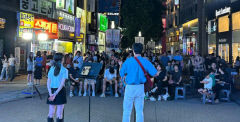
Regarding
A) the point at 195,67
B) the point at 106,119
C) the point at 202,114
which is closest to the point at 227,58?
the point at 195,67

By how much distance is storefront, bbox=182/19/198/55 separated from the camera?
43688mm


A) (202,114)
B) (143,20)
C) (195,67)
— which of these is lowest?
(202,114)

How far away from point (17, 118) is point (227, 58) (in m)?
23.5

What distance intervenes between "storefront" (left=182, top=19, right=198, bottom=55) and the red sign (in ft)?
74.8

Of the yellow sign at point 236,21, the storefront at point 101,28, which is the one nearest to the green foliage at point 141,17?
the storefront at point 101,28

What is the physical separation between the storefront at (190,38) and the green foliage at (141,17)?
636cm

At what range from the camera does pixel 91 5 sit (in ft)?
132

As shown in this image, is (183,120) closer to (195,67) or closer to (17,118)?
(17,118)

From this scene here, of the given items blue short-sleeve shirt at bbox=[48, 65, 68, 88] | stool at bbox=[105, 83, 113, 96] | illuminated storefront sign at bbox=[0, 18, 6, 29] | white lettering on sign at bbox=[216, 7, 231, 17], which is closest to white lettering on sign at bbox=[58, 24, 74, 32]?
illuminated storefront sign at bbox=[0, 18, 6, 29]

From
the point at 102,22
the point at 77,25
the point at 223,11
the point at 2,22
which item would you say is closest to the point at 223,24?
the point at 223,11

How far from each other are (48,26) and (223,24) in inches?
688

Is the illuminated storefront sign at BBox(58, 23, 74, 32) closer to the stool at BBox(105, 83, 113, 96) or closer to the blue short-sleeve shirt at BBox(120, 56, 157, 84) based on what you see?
the stool at BBox(105, 83, 113, 96)

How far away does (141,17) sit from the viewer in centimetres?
3981

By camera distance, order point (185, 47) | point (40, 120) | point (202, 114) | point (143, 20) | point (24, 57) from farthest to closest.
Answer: point (185, 47) < point (143, 20) < point (24, 57) < point (202, 114) < point (40, 120)
